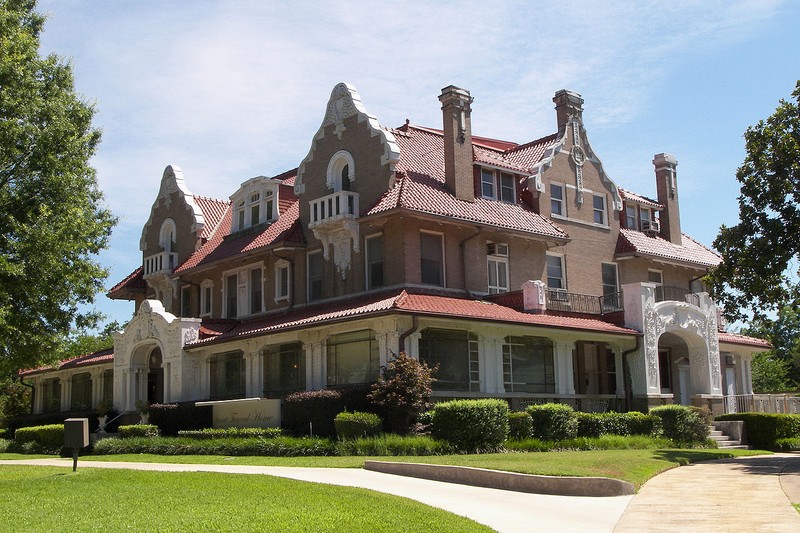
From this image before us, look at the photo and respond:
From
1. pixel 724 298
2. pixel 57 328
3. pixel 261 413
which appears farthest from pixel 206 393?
pixel 724 298

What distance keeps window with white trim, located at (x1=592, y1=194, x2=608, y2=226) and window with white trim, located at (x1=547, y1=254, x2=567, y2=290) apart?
3.36 m

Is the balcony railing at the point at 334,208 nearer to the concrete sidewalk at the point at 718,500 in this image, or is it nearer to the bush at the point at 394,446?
the bush at the point at 394,446

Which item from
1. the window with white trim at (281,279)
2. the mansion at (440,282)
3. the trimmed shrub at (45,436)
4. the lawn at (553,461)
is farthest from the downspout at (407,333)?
the trimmed shrub at (45,436)

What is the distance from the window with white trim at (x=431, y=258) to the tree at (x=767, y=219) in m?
9.29

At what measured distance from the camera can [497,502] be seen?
50.2 feet

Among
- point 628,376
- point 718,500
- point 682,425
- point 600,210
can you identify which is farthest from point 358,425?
point 600,210

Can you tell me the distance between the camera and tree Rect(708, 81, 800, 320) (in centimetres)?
2570

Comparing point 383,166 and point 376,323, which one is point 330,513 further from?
point 383,166

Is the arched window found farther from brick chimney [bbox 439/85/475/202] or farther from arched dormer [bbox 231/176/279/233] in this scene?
brick chimney [bbox 439/85/475/202]

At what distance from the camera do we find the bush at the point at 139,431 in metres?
31.4

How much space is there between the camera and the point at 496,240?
33.1 metres

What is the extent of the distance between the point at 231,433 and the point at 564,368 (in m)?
11.9

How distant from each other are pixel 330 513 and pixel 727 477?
34.4 feet

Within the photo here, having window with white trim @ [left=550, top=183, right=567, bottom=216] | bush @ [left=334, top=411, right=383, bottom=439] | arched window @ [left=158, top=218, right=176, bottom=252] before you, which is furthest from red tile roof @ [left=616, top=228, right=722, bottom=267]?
arched window @ [left=158, top=218, right=176, bottom=252]
